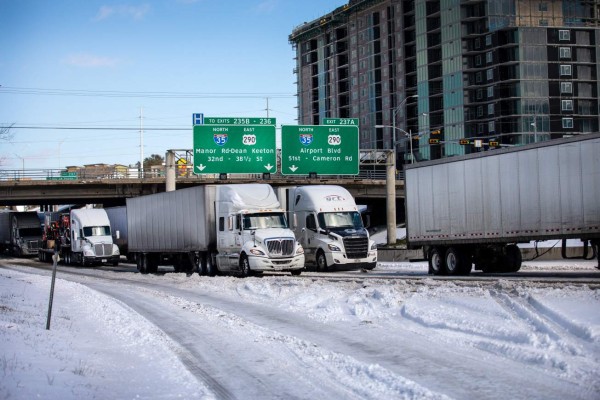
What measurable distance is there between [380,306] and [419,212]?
609 inches

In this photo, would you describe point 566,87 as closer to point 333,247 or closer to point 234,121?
point 234,121

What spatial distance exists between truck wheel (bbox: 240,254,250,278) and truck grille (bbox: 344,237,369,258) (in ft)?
15.3

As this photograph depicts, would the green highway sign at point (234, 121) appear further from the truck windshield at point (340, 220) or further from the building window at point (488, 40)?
the building window at point (488, 40)

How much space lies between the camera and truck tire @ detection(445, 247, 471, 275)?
3189cm

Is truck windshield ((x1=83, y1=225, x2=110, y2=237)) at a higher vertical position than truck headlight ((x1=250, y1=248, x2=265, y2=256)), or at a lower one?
higher

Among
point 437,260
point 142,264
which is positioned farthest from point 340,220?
point 142,264

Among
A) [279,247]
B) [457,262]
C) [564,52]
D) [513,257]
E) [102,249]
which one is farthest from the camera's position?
[564,52]

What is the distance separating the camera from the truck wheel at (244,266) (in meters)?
33.7

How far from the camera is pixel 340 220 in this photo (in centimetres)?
3659

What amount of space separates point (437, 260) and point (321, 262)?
559 centimetres

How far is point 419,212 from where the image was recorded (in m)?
33.9

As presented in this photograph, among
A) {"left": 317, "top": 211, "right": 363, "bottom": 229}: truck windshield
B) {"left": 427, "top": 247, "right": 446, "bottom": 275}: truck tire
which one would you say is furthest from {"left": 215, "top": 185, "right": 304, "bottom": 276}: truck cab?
{"left": 427, "top": 247, "right": 446, "bottom": 275}: truck tire

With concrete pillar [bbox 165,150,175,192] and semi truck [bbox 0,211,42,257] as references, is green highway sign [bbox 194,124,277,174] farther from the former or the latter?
semi truck [bbox 0,211,42,257]

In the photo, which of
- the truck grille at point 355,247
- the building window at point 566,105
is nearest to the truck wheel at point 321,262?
the truck grille at point 355,247
